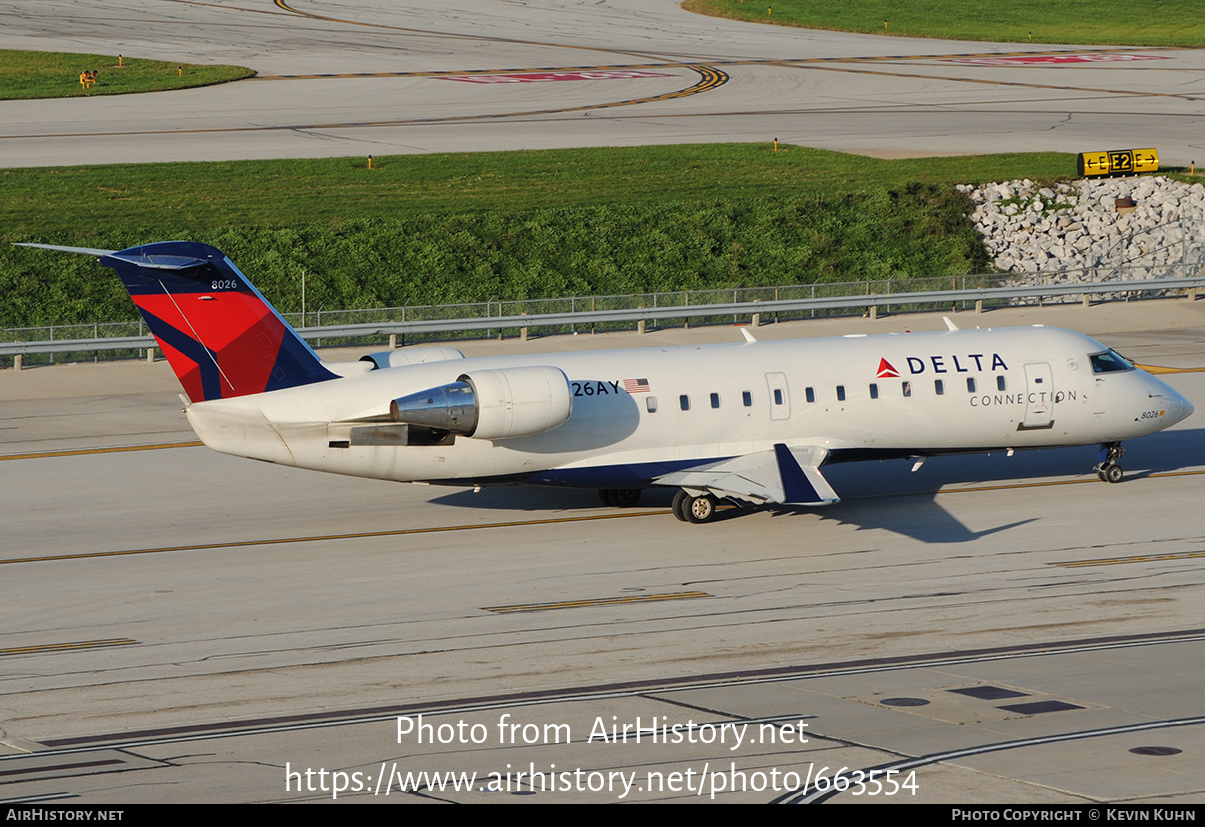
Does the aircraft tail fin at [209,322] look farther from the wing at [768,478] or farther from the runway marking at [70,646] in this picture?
the wing at [768,478]

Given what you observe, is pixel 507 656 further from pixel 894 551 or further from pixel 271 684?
pixel 894 551

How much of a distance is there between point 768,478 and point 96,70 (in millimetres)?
59908

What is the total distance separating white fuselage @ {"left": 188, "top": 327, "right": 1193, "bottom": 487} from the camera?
1063 inches

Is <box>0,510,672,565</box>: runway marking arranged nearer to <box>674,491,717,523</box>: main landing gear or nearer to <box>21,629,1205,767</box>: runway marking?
<box>674,491,717,523</box>: main landing gear

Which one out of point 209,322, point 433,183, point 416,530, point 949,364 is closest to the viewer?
point 209,322

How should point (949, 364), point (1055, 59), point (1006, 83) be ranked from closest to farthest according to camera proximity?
point (949, 364) < point (1006, 83) < point (1055, 59)

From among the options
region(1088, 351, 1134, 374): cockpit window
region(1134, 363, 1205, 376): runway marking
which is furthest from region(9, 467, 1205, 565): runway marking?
region(1134, 363, 1205, 376): runway marking

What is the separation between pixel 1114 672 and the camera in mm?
20359

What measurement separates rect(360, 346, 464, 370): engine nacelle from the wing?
15.5ft

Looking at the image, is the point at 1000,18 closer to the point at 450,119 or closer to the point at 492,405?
the point at 450,119

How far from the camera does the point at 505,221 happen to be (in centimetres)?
5709

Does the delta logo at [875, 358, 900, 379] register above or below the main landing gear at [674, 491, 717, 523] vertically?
above

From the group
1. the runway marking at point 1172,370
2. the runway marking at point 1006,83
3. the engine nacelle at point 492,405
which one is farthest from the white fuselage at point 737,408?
the runway marking at point 1006,83

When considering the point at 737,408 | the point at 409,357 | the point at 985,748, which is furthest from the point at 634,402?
the point at 985,748
